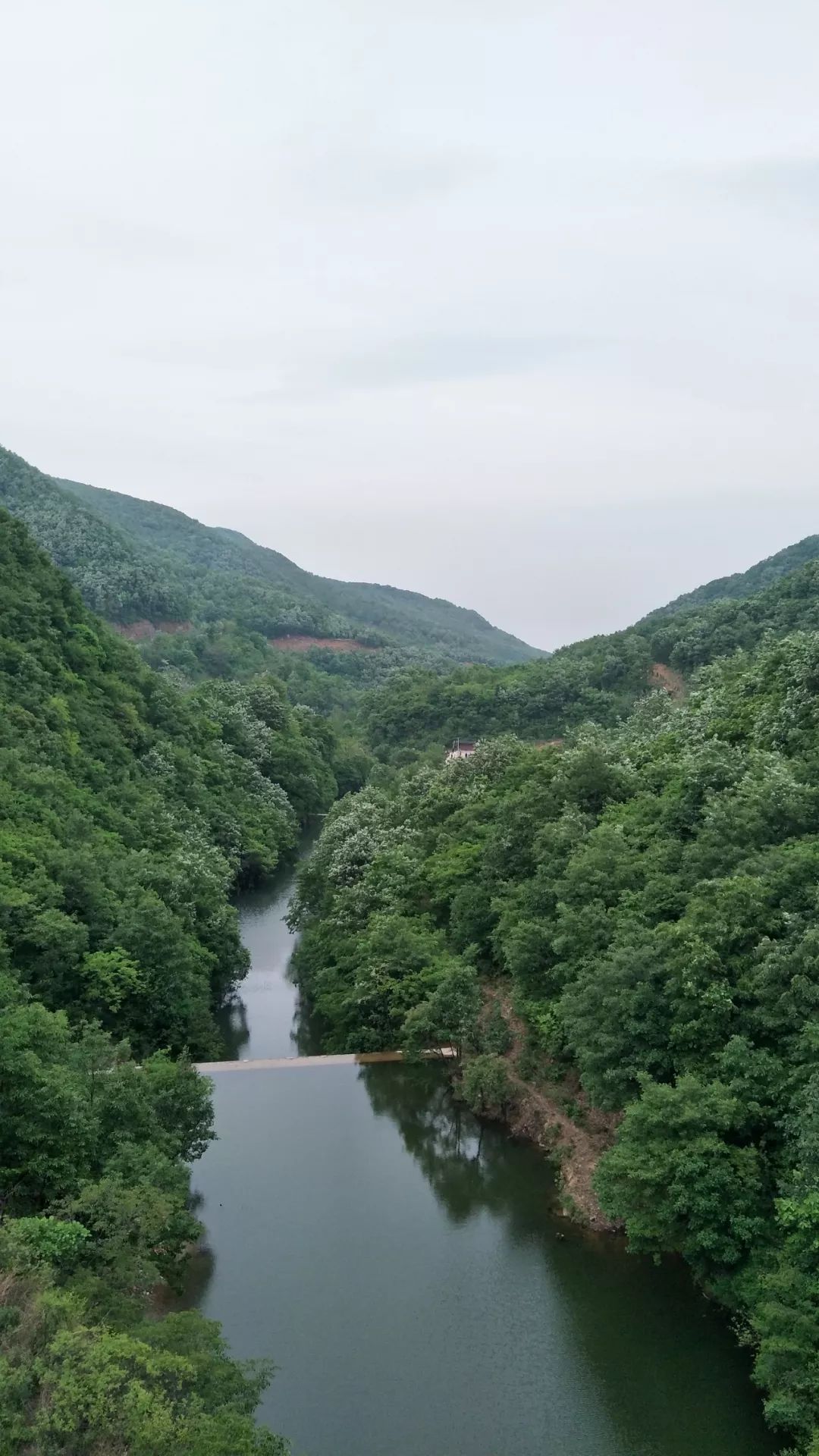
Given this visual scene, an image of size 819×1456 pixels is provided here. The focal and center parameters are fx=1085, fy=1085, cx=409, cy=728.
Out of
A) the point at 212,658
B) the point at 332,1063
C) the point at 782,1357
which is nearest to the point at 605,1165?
the point at 782,1357

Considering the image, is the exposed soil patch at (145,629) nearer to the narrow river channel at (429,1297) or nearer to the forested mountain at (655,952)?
the forested mountain at (655,952)

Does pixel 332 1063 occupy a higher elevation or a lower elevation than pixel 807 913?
lower

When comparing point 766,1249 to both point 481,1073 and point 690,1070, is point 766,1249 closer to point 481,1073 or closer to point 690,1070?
point 690,1070

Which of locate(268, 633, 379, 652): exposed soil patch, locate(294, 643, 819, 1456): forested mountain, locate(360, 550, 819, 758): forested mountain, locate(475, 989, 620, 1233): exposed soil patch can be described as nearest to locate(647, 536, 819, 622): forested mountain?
locate(360, 550, 819, 758): forested mountain

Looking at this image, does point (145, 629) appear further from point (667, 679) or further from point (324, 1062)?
point (324, 1062)

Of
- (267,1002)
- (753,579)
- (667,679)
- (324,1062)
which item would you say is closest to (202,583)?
(753,579)
